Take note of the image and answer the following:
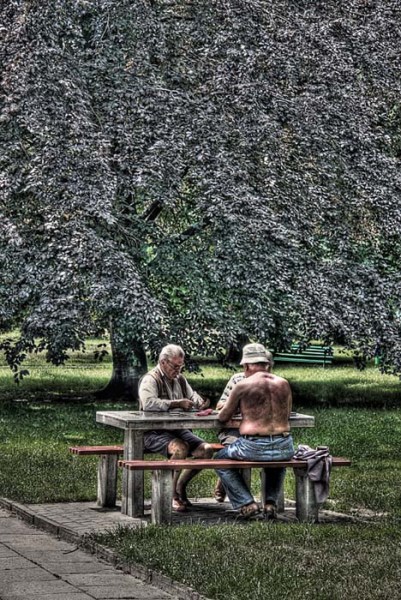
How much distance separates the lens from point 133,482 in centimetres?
1073

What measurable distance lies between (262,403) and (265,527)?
3.95 feet

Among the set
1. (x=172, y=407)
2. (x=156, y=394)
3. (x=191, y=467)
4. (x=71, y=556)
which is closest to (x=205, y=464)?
(x=191, y=467)

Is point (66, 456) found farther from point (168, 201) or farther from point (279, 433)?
point (168, 201)

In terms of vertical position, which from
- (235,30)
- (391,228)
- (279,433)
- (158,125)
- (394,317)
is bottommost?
(279,433)

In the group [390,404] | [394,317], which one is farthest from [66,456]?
[390,404]

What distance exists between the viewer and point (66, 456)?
14938 mm

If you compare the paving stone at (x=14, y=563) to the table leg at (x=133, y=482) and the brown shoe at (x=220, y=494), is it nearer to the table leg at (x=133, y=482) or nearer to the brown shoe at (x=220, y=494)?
the table leg at (x=133, y=482)

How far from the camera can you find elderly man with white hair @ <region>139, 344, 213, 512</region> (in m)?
11.3

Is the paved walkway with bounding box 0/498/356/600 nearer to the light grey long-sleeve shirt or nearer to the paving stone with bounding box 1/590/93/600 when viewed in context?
the paving stone with bounding box 1/590/93/600

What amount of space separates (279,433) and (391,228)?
38.0 feet

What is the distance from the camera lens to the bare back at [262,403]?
10648 mm

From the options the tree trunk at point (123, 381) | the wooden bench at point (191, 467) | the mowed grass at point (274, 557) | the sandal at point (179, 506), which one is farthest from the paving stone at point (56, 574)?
the tree trunk at point (123, 381)

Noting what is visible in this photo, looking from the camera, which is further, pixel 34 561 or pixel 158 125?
pixel 158 125

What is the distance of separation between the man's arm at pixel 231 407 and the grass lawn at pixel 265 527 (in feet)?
3.67
